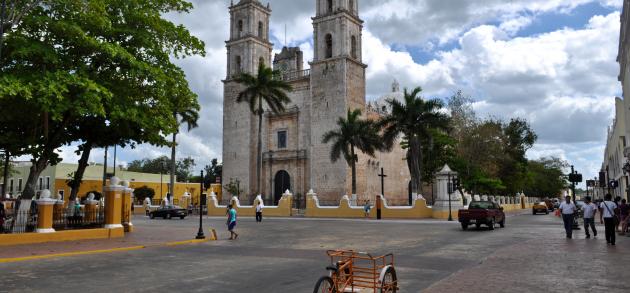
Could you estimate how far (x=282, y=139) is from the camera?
173ft

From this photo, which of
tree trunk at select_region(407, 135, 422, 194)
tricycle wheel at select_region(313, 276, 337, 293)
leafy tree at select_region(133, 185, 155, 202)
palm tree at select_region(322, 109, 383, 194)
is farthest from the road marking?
leafy tree at select_region(133, 185, 155, 202)

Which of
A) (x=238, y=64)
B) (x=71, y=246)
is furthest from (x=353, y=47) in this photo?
(x=71, y=246)

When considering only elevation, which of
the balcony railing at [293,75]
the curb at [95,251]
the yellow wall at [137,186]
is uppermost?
the balcony railing at [293,75]

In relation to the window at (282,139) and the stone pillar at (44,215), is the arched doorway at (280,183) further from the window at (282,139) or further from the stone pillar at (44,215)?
the stone pillar at (44,215)

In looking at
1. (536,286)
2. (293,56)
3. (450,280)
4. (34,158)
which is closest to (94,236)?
(34,158)

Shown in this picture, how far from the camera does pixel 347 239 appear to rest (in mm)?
16688

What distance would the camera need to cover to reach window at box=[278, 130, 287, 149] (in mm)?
52281

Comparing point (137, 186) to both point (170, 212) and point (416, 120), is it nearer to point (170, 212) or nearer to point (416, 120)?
point (170, 212)

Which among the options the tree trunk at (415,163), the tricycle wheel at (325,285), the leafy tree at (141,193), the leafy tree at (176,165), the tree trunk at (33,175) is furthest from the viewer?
the leafy tree at (176,165)

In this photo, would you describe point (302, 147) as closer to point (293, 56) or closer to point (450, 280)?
point (293, 56)

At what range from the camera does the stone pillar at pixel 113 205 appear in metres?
18.8

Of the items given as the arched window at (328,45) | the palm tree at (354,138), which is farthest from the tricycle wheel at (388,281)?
the arched window at (328,45)

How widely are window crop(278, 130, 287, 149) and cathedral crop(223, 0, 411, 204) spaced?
0.11 meters

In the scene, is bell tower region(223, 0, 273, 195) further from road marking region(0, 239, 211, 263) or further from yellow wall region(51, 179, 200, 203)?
road marking region(0, 239, 211, 263)
